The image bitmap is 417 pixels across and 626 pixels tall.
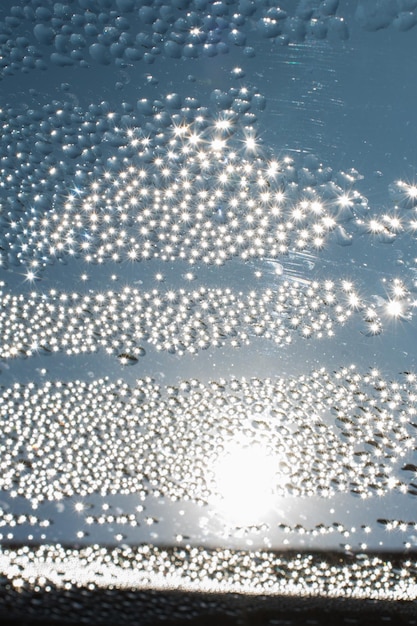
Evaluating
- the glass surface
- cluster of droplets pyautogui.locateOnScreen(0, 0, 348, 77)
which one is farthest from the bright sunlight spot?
cluster of droplets pyautogui.locateOnScreen(0, 0, 348, 77)

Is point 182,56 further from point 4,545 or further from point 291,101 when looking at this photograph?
point 4,545

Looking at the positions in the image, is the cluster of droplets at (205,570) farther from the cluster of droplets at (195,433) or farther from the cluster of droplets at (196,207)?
the cluster of droplets at (196,207)

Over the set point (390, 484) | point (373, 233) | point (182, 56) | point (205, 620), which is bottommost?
point (205, 620)

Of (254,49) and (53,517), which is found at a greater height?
(254,49)

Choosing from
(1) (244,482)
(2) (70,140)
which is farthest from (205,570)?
(2) (70,140)

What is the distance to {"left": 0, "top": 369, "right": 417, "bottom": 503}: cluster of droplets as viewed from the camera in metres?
0.43

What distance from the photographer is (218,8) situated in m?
0.39

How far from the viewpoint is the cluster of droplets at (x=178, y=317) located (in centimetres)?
42

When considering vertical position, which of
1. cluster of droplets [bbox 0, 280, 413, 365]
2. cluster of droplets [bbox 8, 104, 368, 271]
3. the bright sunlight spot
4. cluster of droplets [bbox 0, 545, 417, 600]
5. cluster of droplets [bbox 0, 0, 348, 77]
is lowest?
cluster of droplets [bbox 0, 545, 417, 600]

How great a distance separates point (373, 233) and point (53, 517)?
32 centimetres

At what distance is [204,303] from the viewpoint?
43 cm

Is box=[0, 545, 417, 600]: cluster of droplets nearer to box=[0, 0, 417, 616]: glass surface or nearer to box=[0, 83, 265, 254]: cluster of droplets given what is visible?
box=[0, 0, 417, 616]: glass surface

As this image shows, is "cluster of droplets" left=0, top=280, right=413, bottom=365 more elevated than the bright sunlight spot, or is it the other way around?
"cluster of droplets" left=0, top=280, right=413, bottom=365

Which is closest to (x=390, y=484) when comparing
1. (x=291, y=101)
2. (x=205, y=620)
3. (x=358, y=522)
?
(x=358, y=522)
